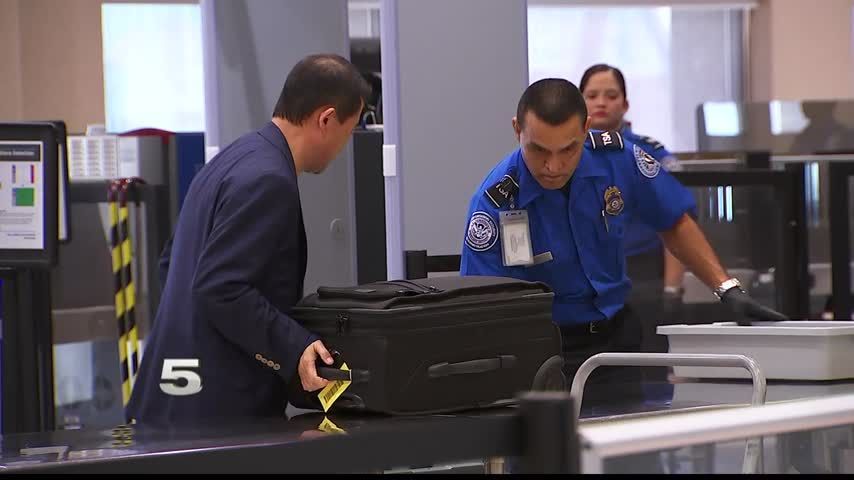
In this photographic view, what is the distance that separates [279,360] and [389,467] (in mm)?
844

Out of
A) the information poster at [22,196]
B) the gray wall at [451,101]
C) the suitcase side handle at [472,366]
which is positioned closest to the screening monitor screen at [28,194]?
the information poster at [22,196]

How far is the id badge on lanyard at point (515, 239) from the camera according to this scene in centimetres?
286

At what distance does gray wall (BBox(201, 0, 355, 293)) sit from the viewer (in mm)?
4246

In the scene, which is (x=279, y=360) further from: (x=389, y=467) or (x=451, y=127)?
(x=451, y=127)

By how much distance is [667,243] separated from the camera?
3.22 m

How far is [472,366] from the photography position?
6.77ft

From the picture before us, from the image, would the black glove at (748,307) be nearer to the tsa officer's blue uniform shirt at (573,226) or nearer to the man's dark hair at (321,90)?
the tsa officer's blue uniform shirt at (573,226)

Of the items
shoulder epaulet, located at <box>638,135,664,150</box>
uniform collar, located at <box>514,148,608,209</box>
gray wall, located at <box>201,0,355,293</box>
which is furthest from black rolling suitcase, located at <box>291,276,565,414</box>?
shoulder epaulet, located at <box>638,135,664,150</box>

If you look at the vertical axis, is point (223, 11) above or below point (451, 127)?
above

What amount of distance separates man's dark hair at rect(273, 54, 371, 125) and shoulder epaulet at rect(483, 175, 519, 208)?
1.74 feet

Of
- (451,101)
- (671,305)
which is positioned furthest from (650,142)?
(451,101)

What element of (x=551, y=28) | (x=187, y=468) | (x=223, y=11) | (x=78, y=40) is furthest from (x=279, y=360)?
(x=551, y=28)

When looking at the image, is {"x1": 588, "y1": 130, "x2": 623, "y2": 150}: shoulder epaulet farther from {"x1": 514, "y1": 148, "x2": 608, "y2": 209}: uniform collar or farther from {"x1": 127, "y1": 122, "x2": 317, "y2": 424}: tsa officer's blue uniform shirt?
{"x1": 127, "y1": 122, "x2": 317, "y2": 424}: tsa officer's blue uniform shirt

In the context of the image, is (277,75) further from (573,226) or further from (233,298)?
(233,298)
